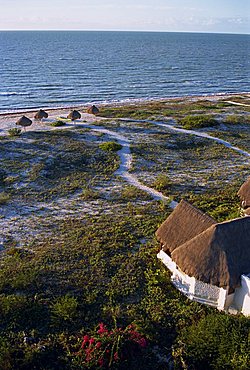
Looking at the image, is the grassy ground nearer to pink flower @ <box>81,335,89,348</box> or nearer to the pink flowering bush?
the pink flowering bush

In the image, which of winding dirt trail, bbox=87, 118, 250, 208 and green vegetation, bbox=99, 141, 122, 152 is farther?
green vegetation, bbox=99, 141, 122, 152

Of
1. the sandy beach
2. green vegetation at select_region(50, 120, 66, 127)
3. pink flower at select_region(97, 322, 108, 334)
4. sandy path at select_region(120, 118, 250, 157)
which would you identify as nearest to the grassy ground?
pink flower at select_region(97, 322, 108, 334)

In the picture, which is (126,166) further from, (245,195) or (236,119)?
(236,119)

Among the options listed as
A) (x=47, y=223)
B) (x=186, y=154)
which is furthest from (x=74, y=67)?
(x=47, y=223)

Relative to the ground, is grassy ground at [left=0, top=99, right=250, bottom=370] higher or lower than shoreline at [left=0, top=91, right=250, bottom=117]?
lower

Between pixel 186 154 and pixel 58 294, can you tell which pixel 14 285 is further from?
pixel 186 154

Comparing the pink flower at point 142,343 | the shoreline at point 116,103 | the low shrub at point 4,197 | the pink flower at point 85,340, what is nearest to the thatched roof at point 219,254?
the pink flower at point 142,343
